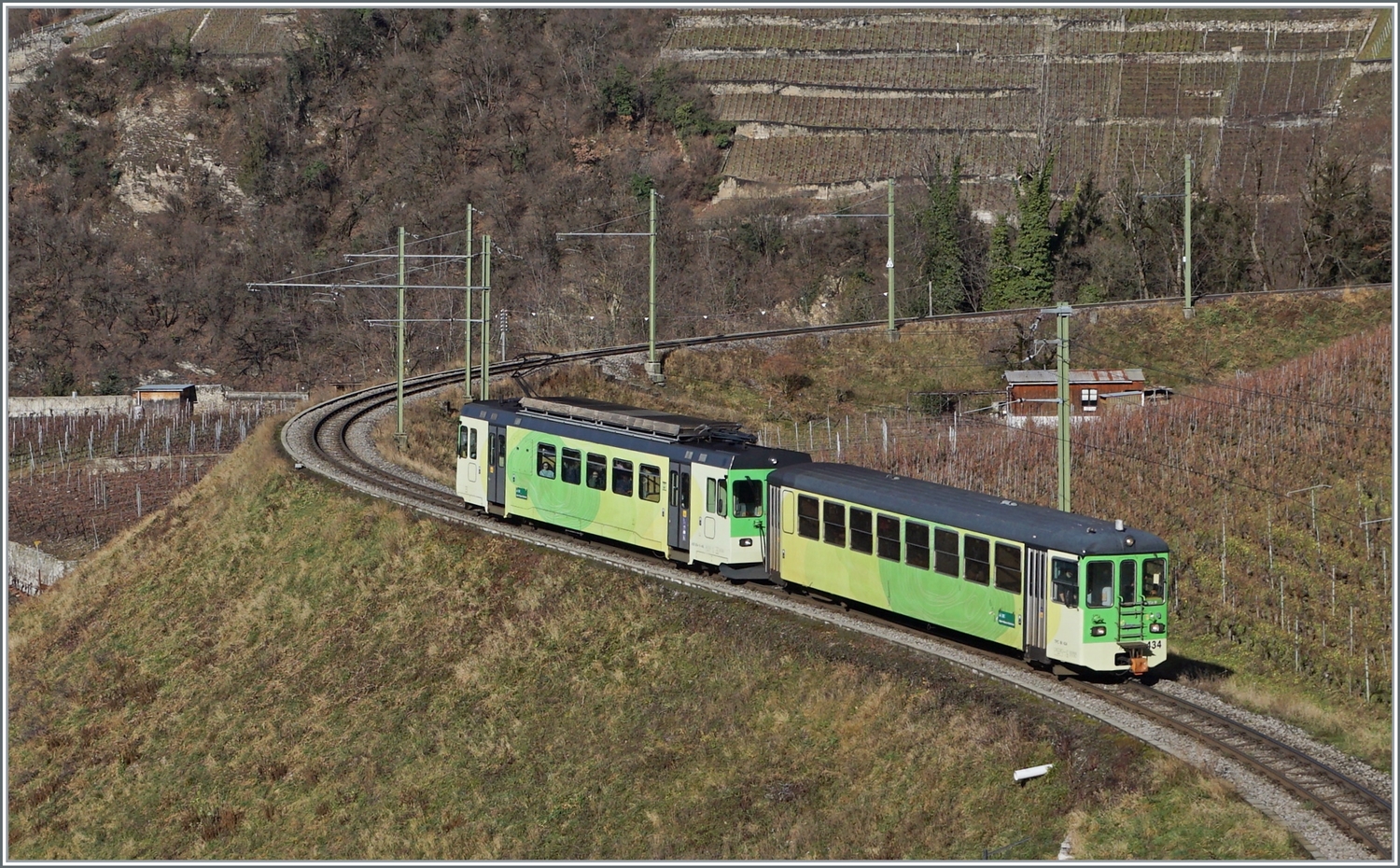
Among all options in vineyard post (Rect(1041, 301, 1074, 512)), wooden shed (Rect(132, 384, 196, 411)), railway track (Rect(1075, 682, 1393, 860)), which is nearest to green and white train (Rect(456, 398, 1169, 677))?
railway track (Rect(1075, 682, 1393, 860))

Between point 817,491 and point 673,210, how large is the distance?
90.2 m

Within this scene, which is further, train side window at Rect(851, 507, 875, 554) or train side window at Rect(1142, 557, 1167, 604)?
train side window at Rect(851, 507, 875, 554)

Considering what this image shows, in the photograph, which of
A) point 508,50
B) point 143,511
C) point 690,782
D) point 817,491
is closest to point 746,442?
point 817,491

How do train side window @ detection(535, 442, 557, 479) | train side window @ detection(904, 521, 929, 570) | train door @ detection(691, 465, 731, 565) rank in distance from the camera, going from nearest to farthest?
train side window @ detection(904, 521, 929, 570)
train door @ detection(691, 465, 731, 565)
train side window @ detection(535, 442, 557, 479)

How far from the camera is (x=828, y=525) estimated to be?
34.1m

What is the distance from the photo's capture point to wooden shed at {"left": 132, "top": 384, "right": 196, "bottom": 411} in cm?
9794

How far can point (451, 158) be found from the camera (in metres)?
132

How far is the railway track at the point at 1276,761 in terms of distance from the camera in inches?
919

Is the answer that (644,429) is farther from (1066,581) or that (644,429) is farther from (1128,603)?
(1128,603)

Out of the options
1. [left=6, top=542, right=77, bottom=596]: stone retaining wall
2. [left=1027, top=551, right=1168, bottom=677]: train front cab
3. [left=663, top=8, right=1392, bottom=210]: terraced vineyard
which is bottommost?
[left=6, top=542, right=77, bottom=596]: stone retaining wall

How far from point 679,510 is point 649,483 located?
3.98 feet

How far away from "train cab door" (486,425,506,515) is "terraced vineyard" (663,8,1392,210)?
251ft

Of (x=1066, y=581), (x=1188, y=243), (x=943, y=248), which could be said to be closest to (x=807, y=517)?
(x=1066, y=581)

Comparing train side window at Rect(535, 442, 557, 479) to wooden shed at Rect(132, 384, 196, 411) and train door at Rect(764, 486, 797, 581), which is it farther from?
wooden shed at Rect(132, 384, 196, 411)
